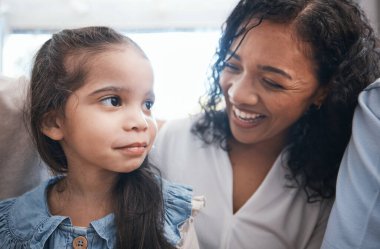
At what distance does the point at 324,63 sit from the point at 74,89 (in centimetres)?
70

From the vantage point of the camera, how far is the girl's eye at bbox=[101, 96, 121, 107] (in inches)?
31.3

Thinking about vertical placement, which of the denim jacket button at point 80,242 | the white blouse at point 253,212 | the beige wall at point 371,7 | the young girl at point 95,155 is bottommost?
the white blouse at point 253,212

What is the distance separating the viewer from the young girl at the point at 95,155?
0.80m

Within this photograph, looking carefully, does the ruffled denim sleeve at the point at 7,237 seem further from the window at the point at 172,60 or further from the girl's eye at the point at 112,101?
the window at the point at 172,60

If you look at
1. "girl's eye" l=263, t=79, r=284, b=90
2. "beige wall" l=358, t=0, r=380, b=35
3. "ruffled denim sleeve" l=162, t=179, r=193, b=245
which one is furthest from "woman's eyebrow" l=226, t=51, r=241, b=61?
"beige wall" l=358, t=0, r=380, b=35

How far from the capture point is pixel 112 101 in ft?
2.63

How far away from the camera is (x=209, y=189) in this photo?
1.18 meters

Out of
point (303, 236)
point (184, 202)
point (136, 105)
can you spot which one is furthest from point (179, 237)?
point (303, 236)

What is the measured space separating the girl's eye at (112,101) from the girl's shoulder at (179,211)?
0.91 ft

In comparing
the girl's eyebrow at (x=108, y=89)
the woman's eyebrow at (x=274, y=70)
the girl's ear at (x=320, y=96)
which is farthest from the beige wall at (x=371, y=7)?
the girl's eyebrow at (x=108, y=89)

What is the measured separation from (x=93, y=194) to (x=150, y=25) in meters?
1.43

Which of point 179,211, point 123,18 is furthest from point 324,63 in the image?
point 123,18

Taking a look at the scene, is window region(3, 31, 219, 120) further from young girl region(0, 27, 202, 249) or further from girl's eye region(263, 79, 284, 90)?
young girl region(0, 27, 202, 249)

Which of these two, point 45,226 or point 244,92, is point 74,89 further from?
point 244,92
